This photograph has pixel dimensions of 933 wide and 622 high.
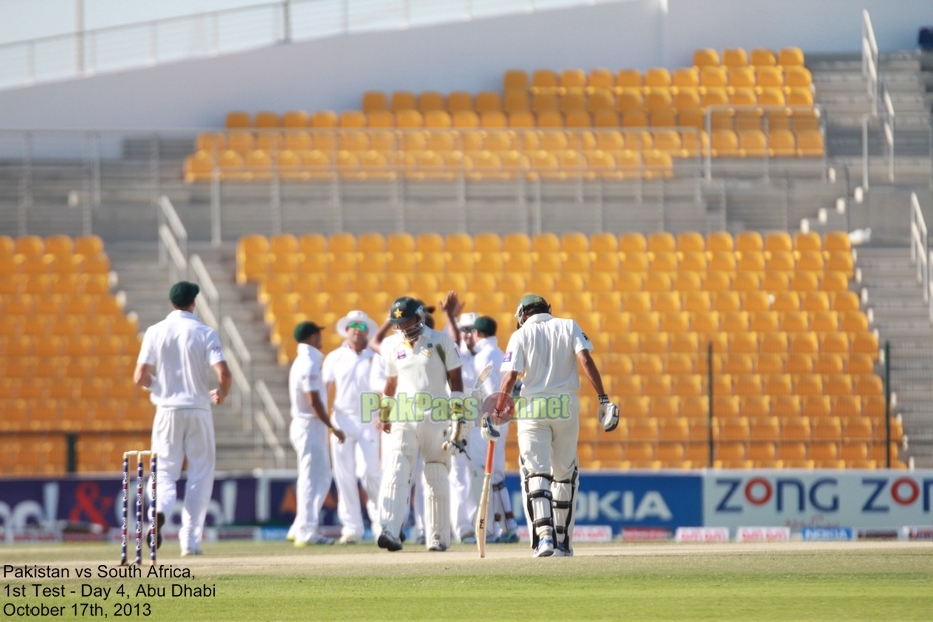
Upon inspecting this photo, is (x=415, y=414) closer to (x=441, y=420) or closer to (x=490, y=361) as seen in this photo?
(x=441, y=420)

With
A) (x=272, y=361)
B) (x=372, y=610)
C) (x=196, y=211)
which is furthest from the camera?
(x=196, y=211)

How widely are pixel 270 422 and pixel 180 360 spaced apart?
8.22 metres

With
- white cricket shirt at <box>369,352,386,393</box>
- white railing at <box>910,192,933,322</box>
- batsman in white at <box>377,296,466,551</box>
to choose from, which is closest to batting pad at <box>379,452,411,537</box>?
batsman in white at <box>377,296,466,551</box>

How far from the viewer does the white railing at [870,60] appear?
30.2 metres

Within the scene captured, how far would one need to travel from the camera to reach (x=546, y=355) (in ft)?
38.5

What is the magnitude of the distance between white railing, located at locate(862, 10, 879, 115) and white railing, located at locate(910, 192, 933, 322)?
501cm

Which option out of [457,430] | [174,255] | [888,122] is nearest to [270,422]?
[174,255]

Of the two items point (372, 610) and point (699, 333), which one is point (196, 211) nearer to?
point (699, 333)

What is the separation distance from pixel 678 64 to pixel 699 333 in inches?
411

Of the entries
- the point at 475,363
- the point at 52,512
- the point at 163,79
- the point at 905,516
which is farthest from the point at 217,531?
the point at 163,79

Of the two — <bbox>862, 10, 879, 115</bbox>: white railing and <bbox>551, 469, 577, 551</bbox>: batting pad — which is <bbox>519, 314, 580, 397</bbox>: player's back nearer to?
<bbox>551, 469, 577, 551</bbox>: batting pad

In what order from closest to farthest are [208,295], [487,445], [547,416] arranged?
[547,416] → [487,445] → [208,295]

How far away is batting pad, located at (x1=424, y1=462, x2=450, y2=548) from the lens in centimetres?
1289

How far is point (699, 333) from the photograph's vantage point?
75.6 feet
